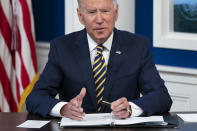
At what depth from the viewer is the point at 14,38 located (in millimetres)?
4586

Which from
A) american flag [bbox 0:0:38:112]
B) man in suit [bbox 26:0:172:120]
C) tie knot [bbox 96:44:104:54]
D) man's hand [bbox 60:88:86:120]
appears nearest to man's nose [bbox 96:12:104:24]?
man in suit [bbox 26:0:172:120]

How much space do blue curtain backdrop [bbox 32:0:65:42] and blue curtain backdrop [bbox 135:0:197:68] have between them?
0.83 metres

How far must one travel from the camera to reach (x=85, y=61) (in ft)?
9.41

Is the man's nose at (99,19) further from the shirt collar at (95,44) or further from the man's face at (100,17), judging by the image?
the shirt collar at (95,44)

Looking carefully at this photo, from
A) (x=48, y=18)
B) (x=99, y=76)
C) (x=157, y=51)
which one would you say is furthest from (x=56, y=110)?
(x=48, y=18)

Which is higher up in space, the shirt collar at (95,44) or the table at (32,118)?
the shirt collar at (95,44)

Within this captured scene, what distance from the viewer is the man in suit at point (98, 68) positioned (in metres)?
2.75

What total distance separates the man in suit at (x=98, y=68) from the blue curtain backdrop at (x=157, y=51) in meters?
1.24

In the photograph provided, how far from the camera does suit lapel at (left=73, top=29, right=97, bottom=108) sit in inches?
111

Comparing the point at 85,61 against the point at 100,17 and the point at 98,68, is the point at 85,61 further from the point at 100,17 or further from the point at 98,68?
the point at 100,17

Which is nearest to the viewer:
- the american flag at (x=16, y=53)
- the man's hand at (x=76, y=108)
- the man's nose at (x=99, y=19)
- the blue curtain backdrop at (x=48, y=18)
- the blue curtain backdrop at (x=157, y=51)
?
the man's hand at (x=76, y=108)

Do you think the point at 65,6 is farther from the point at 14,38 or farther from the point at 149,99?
the point at 149,99

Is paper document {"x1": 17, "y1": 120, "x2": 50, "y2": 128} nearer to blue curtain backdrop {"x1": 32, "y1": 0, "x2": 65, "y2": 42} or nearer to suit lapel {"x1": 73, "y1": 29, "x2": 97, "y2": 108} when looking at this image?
suit lapel {"x1": 73, "y1": 29, "x2": 97, "y2": 108}

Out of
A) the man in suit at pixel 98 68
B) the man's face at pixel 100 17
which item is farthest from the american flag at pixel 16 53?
the man's face at pixel 100 17
